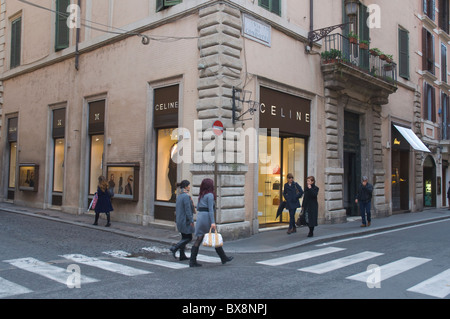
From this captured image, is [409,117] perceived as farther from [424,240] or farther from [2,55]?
[2,55]

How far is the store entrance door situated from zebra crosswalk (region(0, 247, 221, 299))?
4.37 m

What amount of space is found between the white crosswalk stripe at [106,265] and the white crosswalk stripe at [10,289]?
1.61 m

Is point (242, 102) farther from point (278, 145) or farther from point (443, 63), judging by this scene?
point (443, 63)

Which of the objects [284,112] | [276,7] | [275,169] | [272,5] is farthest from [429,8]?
[275,169]

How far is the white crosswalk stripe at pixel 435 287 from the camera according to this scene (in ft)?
18.1

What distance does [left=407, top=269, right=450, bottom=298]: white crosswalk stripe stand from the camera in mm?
5523

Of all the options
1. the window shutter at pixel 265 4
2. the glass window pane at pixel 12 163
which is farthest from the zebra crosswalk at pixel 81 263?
→ the glass window pane at pixel 12 163

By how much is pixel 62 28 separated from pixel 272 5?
9359mm

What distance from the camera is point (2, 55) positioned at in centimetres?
2095

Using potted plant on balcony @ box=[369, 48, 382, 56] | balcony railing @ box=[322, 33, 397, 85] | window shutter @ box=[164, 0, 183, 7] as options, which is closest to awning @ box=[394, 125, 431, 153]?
balcony railing @ box=[322, 33, 397, 85]

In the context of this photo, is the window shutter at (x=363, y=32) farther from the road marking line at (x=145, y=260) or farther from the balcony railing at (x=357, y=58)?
the road marking line at (x=145, y=260)

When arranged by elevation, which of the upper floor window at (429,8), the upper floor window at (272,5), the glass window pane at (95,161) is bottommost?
the glass window pane at (95,161)

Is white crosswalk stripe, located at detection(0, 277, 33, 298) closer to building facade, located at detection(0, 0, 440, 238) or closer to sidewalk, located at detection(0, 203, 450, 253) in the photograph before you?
sidewalk, located at detection(0, 203, 450, 253)
